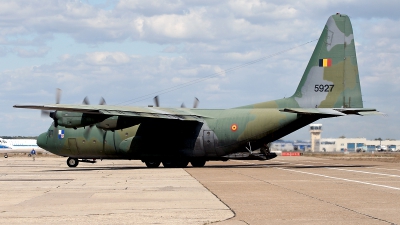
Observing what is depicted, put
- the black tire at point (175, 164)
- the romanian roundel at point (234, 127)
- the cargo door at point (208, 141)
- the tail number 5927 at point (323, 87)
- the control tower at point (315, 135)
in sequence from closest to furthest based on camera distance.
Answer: the tail number 5927 at point (323, 87) < the romanian roundel at point (234, 127) < the cargo door at point (208, 141) < the black tire at point (175, 164) < the control tower at point (315, 135)

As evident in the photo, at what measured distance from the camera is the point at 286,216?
13023mm

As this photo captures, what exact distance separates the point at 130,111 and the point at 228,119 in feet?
18.6


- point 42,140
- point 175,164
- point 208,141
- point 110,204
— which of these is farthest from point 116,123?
point 110,204

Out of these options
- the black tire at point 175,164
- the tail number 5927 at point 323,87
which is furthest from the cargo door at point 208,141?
the tail number 5927 at point 323,87

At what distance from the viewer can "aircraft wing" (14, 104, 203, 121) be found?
3164 cm

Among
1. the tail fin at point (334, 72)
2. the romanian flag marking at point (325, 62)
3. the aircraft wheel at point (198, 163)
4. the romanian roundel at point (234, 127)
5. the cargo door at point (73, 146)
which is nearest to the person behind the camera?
the tail fin at point (334, 72)

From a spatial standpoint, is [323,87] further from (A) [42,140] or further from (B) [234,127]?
(A) [42,140]

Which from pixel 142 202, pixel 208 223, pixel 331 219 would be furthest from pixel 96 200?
pixel 331 219

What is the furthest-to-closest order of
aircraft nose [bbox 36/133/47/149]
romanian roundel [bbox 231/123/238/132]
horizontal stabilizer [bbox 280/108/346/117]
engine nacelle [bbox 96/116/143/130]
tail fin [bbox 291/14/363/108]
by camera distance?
aircraft nose [bbox 36/133/47/149]
engine nacelle [bbox 96/116/143/130]
romanian roundel [bbox 231/123/238/132]
tail fin [bbox 291/14/363/108]
horizontal stabilizer [bbox 280/108/346/117]

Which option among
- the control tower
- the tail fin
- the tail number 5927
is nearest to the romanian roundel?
the tail fin

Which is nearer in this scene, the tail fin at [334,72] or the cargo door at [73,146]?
the tail fin at [334,72]

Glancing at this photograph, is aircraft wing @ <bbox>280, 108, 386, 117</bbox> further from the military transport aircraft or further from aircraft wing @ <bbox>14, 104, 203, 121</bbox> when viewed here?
aircraft wing @ <bbox>14, 104, 203, 121</bbox>

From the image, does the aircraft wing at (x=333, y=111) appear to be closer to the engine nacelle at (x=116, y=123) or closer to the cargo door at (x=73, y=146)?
the engine nacelle at (x=116, y=123)

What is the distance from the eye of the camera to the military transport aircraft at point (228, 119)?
33750 millimetres
